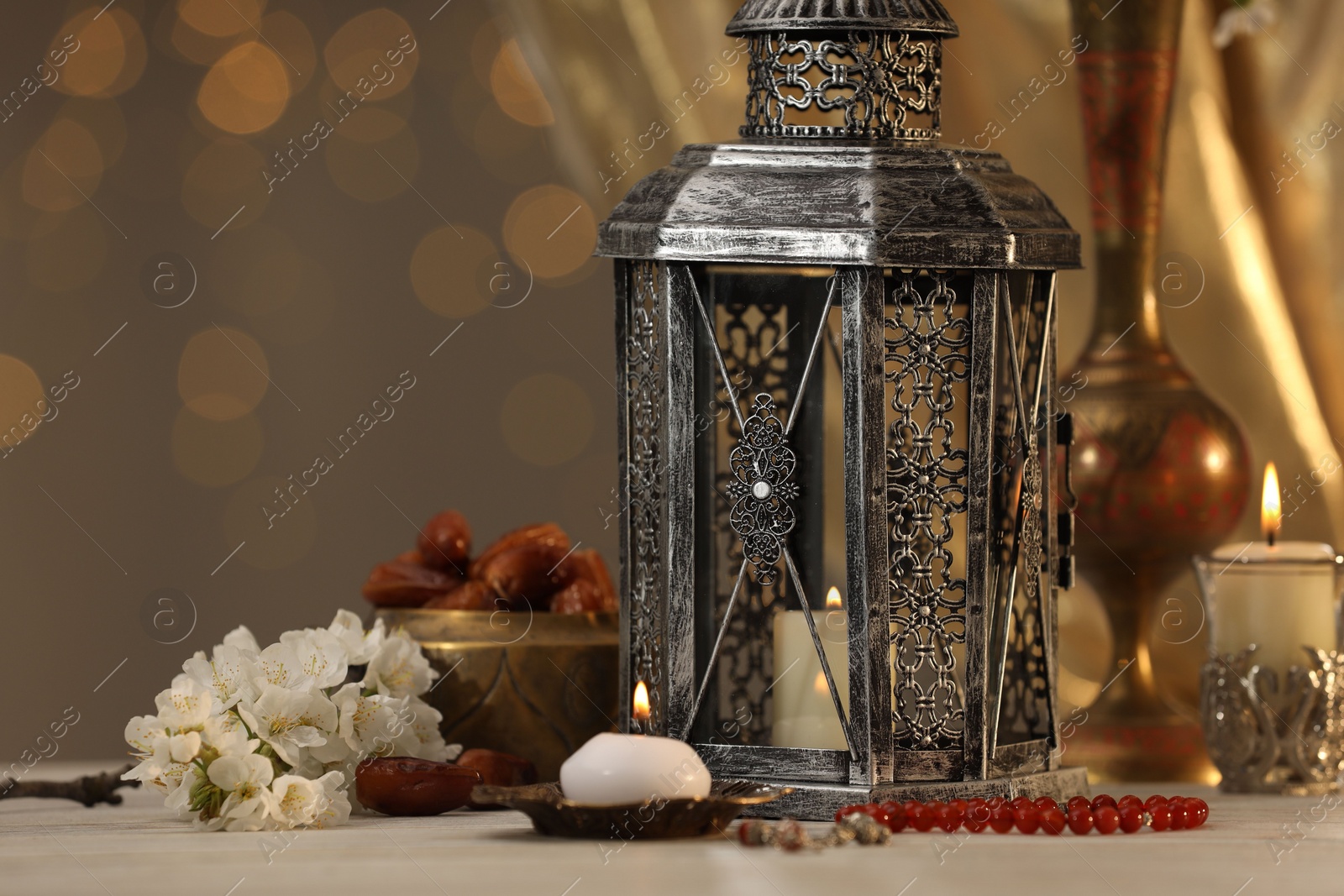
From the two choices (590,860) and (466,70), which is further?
(466,70)

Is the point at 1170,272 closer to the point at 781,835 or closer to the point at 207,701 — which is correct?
the point at 781,835

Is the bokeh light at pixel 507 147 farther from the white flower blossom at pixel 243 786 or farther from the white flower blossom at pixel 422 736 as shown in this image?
the white flower blossom at pixel 243 786

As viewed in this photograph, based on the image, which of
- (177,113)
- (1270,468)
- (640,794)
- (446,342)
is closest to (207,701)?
(640,794)

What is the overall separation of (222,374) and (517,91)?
51 cm

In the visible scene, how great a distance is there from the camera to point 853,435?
930mm

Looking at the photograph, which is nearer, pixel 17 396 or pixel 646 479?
pixel 646 479

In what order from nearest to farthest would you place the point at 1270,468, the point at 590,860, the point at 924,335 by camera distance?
the point at 590,860, the point at 924,335, the point at 1270,468

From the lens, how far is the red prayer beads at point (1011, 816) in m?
0.89

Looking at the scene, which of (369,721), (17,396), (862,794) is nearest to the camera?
(862,794)

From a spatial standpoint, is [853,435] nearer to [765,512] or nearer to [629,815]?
[765,512]

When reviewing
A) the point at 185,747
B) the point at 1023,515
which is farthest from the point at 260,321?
the point at 1023,515

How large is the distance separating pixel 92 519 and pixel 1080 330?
1.21m

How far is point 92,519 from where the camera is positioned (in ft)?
6.63

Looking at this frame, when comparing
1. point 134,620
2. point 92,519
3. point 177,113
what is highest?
point 177,113
